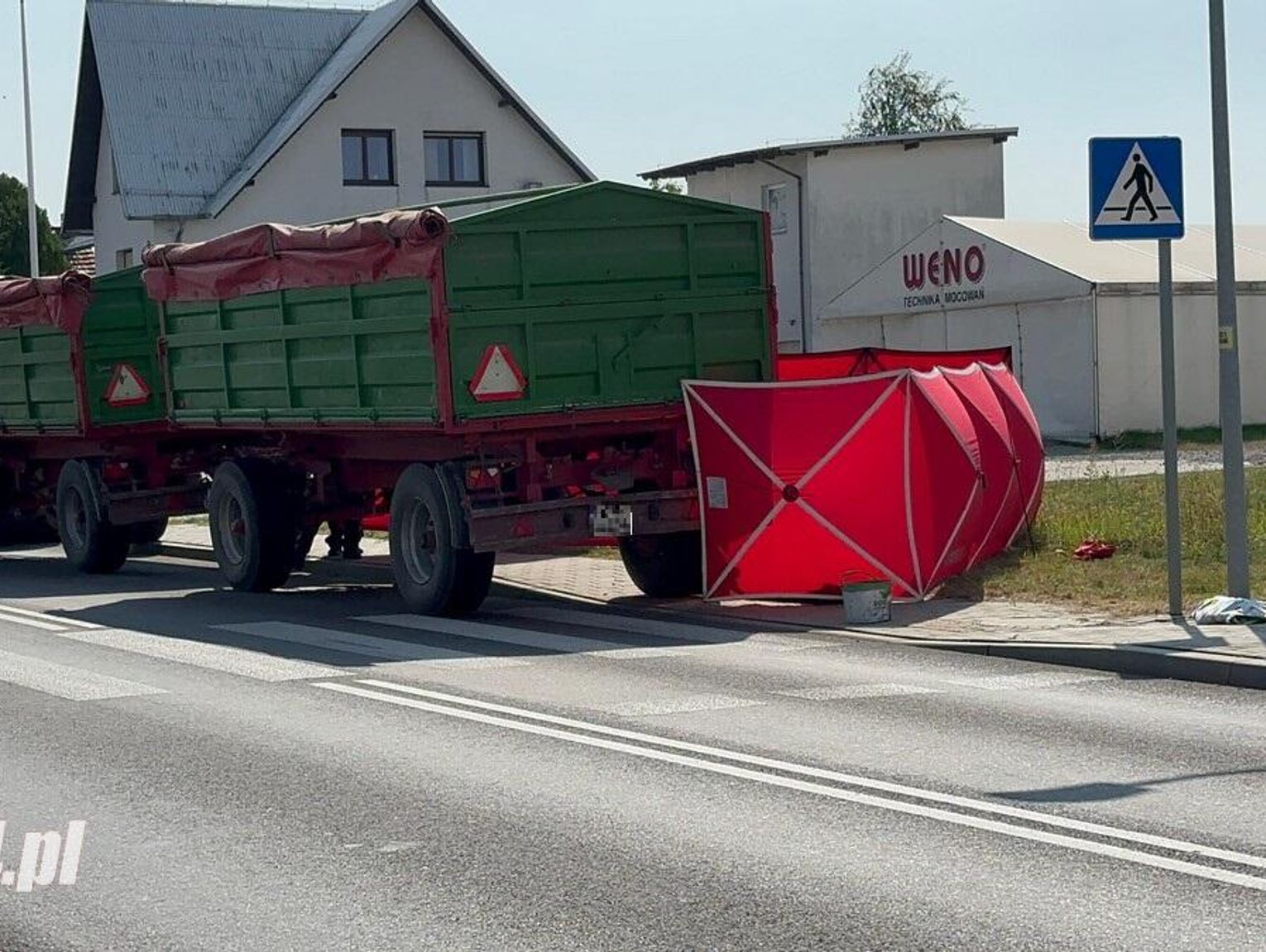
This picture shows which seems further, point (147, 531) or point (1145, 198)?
point (147, 531)

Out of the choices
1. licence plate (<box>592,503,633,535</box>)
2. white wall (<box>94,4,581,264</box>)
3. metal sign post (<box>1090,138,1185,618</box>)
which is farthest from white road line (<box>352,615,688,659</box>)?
white wall (<box>94,4,581,264</box>)

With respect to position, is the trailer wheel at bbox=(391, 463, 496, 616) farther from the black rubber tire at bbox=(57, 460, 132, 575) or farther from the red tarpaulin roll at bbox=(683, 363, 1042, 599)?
the black rubber tire at bbox=(57, 460, 132, 575)

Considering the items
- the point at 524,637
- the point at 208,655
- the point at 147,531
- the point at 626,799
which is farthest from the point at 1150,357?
the point at 626,799

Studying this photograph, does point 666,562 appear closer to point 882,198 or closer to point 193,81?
point 882,198

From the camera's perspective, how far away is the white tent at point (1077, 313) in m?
35.8

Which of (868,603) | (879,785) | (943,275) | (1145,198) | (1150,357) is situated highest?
(943,275)

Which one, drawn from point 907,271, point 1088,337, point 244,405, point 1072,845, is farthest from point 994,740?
point 907,271

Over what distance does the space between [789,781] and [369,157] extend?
136 feet

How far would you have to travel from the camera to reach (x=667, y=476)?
16.6m

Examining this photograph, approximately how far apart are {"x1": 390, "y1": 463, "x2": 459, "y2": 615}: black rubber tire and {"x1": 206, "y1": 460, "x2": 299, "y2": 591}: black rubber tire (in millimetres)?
2615

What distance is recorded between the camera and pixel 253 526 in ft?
61.7

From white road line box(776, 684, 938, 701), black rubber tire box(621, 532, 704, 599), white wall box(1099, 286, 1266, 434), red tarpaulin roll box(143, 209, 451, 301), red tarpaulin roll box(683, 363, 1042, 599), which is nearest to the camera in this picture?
white road line box(776, 684, 938, 701)

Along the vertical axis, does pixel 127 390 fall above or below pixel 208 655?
above

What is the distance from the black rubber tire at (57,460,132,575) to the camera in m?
21.7
